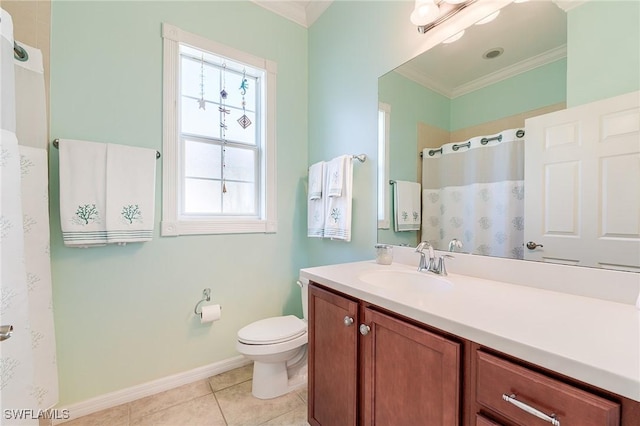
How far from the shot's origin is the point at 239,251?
2035 mm

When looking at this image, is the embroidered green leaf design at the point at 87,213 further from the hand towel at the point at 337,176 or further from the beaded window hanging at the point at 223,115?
the hand towel at the point at 337,176

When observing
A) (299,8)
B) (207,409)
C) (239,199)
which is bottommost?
(207,409)

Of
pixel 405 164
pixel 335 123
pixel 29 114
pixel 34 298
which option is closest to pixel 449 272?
pixel 405 164

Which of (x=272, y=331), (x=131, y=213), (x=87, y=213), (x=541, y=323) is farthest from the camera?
(x=272, y=331)

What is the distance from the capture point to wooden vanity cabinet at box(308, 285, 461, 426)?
2.47ft

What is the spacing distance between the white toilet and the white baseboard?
1.21 feet

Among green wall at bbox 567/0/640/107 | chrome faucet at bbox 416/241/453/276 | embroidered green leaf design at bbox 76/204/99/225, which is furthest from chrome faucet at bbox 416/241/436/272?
embroidered green leaf design at bbox 76/204/99/225

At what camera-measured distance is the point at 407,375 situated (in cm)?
85

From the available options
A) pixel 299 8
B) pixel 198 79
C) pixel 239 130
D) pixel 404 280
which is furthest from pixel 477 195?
pixel 299 8

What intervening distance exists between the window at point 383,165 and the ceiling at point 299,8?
1159mm

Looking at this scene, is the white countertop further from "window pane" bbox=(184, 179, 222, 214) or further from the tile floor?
"window pane" bbox=(184, 179, 222, 214)

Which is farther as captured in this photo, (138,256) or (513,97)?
(138,256)

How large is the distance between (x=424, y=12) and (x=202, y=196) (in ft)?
5.91

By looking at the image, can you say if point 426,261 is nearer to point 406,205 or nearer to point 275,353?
point 406,205
